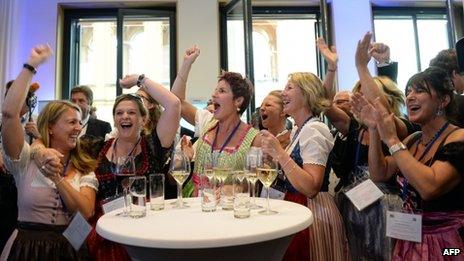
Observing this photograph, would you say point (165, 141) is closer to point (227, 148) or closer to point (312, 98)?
point (227, 148)

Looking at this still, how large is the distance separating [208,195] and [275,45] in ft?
15.5

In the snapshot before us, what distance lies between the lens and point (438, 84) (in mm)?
1550

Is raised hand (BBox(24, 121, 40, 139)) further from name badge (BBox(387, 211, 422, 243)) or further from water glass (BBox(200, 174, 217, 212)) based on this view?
name badge (BBox(387, 211, 422, 243))

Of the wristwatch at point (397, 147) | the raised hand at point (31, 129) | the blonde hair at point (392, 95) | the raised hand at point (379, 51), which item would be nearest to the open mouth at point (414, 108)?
the wristwatch at point (397, 147)

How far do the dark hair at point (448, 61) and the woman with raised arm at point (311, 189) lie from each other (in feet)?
2.71

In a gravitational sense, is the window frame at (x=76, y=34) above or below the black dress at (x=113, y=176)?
above

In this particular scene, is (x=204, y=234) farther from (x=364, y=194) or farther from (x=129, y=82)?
(x=129, y=82)

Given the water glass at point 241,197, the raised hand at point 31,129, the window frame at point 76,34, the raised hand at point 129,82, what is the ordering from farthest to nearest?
1. the window frame at point 76,34
2. the raised hand at point 31,129
3. the raised hand at point 129,82
4. the water glass at point 241,197

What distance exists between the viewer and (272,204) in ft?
5.05

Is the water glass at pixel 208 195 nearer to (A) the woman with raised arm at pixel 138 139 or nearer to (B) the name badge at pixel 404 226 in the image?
(A) the woman with raised arm at pixel 138 139

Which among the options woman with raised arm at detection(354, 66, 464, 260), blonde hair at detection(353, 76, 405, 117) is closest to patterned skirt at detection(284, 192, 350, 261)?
woman with raised arm at detection(354, 66, 464, 260)

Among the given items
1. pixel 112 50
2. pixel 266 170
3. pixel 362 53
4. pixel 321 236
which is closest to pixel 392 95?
pixel 362 53

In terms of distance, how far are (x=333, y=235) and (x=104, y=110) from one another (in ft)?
13.8

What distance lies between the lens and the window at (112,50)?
15.9ft
